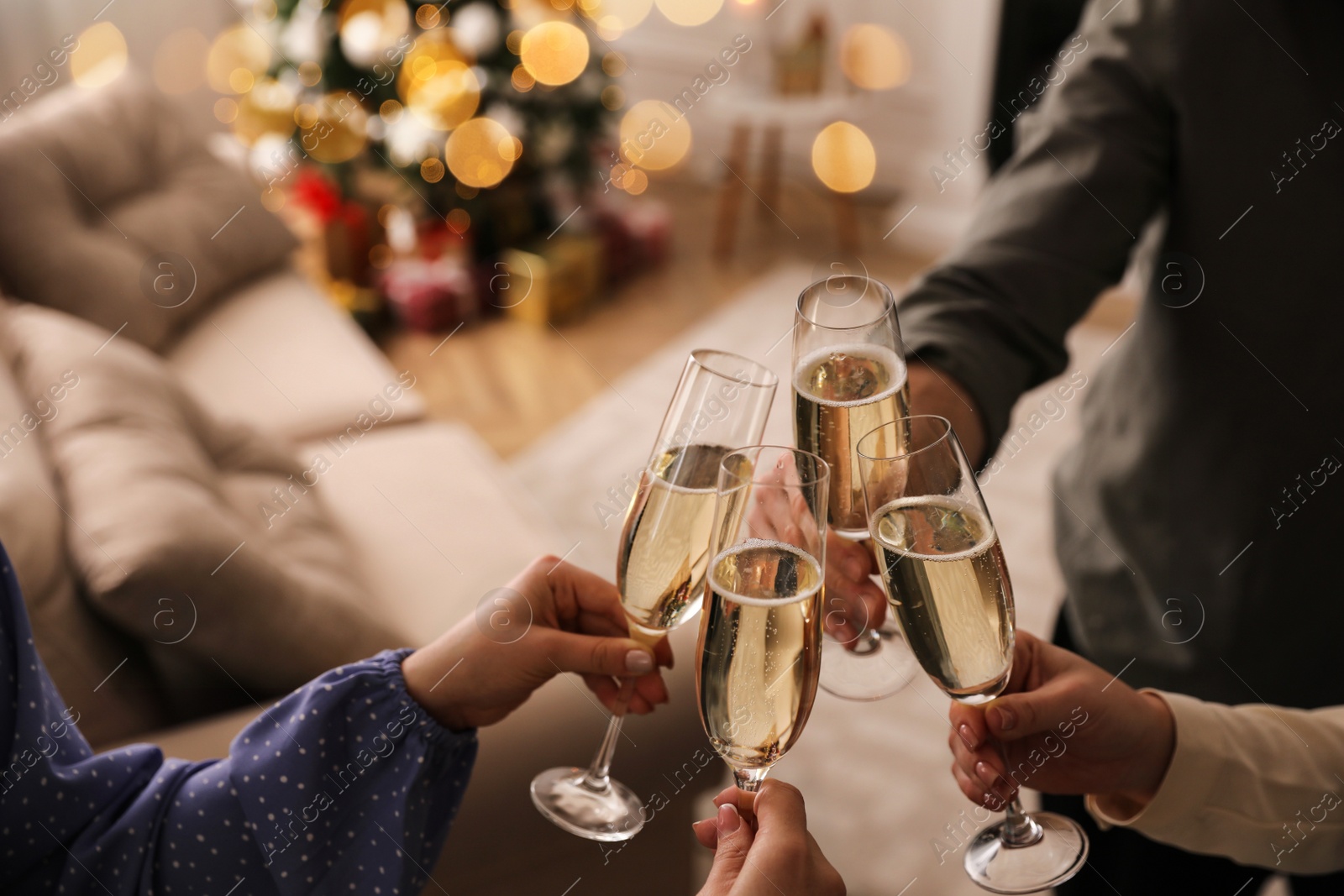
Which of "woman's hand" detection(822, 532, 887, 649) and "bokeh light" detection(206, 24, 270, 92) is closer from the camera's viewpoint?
"woman's hand" detection(822, 532, 887, 649)

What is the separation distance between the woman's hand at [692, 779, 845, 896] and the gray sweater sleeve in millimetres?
488

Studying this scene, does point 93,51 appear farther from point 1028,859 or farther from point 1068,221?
point 1028,859

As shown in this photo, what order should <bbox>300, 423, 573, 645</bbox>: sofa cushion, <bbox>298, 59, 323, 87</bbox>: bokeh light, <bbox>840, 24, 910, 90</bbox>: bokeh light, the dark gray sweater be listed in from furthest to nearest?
<bbox>840, 24, 910, 90</bbox>: bokeh light → <bbox>298, 59, 323, 87</bbox>: bokeh light → <bbox>300, 423, 573, 645</bbox>: sofa cushion → the dark gray sweater

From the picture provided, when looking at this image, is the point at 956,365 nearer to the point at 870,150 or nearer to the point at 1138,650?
the point at 1138,650

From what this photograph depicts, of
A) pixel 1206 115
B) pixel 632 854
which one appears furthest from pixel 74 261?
pixel 1206 115

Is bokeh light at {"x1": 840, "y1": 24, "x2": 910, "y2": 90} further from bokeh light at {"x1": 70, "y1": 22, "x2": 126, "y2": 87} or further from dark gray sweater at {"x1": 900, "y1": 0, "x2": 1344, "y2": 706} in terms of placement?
dark gray sweater at {"x1": 900, "y1": 0, "x2": 1344, "y2": 706}

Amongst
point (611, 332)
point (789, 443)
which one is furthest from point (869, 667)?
point (611, 332)

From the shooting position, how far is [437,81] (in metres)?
3.18

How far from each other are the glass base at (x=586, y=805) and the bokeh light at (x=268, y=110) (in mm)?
2764

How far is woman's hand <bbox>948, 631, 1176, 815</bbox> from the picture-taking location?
0.81 metres

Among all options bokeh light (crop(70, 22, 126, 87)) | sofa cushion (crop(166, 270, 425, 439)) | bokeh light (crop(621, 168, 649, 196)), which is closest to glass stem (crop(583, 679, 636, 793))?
sofa cushion (crop(166, 270, 425, 439))

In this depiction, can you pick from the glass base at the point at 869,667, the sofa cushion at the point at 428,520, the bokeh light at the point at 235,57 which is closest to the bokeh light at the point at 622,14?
the bokeh light at the point at 235,57

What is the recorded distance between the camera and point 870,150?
4230 millimetres

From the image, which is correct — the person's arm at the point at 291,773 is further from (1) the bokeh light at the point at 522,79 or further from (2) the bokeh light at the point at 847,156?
(2) the bokeh light at the point at 847,156
